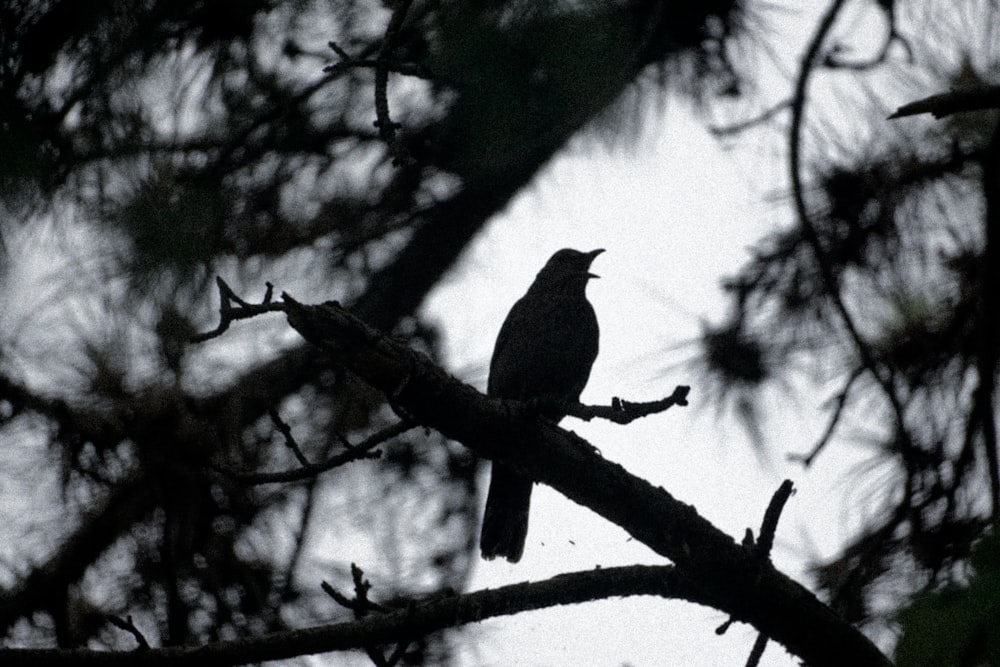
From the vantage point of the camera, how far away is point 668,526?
2.93 meters

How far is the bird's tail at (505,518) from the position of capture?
4.30 meters

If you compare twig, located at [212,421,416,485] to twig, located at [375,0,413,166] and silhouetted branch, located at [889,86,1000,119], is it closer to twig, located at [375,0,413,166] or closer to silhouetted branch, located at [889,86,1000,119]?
twig, located at [375,0,413,166]

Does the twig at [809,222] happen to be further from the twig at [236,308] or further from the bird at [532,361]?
the twig at [236,308]

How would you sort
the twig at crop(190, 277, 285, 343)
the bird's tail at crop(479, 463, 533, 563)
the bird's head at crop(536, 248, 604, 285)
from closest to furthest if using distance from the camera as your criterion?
1. the twig at crop(190, 277, 285, 343)
2. the bird's tail at crop(479, 463, 533, 563)
3. the bird's head at crop(536, 248, 604, 285)

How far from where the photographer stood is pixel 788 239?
4.05 meters


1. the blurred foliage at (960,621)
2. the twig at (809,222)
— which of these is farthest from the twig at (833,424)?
the blurred foliage at (960,621)

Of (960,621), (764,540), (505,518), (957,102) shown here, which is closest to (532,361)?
(505,518)

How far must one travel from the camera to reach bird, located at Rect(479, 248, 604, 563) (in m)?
4.31

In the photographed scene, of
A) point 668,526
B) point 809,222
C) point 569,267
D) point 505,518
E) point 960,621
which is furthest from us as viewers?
point 569,267

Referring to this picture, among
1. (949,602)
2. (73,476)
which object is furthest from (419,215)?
(949,602)

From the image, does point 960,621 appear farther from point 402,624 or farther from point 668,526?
point 402,624

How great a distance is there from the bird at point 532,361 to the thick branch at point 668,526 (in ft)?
4.10

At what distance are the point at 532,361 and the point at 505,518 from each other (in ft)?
1.84

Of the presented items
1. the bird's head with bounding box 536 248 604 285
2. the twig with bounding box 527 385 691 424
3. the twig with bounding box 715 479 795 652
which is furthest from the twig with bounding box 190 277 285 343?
the bird's head with bounding box 536 248 604 285
